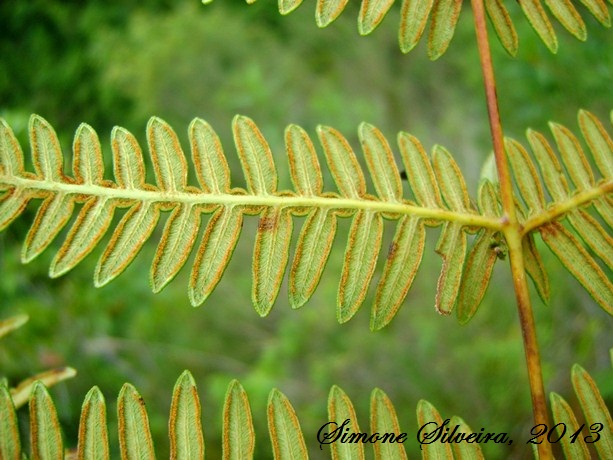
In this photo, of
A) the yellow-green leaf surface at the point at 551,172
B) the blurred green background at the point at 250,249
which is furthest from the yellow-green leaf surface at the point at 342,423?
the blurred green background at the point at 250,249

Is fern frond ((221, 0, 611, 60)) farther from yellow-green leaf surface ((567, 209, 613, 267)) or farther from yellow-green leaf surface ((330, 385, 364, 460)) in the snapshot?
yellow-green leaf surface ((330, 385, 364, 460))

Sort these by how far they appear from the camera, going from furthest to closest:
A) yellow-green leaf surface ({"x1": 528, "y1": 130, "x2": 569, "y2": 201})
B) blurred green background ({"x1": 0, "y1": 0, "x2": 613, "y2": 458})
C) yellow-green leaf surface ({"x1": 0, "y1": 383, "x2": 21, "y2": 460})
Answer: blurred green background ({"x1": 0, "y1": 0, "x2": 613, "y2": 458}), yellow-green leaf surface ({"x1": 528, "y1": 130, "x2": 569, "y2": 201}), yellow-green leaf surface ({"x1": 0, "y1": 383, "x2": 21, "y2": 460})

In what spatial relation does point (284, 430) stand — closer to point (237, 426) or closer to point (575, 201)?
point (237, 426)

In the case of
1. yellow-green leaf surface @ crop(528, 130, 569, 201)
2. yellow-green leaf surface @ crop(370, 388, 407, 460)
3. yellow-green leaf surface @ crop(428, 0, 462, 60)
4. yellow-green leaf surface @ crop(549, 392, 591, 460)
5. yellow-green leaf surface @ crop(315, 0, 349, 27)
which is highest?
yellow-green leaf surface @ crop(315, 0, 349, 27)

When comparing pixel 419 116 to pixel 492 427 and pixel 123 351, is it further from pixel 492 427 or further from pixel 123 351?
pixel 123 351

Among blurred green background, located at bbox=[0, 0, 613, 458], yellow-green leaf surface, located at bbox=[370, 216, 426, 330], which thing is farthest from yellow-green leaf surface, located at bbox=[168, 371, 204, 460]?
blurred green background, located at bbox=[0, 0, 613, 458]

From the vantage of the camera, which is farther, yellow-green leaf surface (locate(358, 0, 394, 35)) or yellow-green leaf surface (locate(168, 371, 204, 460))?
yellow-green leaf surface (locate(358, 0, 394, 35))
